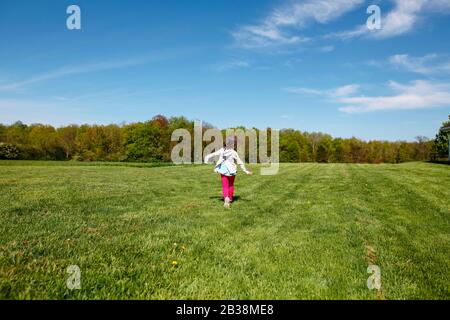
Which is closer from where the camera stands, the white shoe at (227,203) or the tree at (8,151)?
the white shoe at (227,203)

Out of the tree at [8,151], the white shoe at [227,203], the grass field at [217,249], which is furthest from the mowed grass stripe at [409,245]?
the tree at [8,151]

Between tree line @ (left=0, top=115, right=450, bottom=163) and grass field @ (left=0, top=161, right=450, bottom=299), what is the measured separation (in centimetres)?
7285

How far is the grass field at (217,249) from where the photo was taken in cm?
460

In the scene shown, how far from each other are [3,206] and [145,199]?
14.0 feet

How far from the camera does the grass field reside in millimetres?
4598

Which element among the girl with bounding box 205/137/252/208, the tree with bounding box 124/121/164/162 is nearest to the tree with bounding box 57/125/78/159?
the tree with bounding box 124/121/164/162

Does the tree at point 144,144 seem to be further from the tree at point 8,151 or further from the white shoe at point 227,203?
the white shoe at point 227,203

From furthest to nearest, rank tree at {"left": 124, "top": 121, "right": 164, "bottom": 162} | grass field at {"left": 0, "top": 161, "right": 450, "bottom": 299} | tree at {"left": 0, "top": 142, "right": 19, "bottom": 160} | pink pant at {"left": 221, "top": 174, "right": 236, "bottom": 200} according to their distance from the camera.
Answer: tree at {"left": 124, "top": 121, "right": 164, "bottom": 162}
tree at {"left": 0, "top": 142, "right": 19, "bottom": 160}
pink pant at {"left": 221, "top": 174, "right": 236, "bottom": 200}
grass field at {"left": 0, "top": 161, "right": 450, "bottom": 299}

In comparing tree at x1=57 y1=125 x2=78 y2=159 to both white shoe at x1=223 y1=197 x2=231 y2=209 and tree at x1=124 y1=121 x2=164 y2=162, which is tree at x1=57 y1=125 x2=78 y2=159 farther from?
white shoe at x1=223 y1=197 x2=231 y2=209

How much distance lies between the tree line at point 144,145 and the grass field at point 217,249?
72.9 metres

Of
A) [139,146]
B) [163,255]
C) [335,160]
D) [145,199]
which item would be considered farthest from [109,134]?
[163,255]

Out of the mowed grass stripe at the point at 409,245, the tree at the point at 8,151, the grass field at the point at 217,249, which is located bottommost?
the mowed grass stripe at the point at 409,245

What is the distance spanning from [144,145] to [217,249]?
3091 inches

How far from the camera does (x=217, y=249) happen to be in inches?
252
